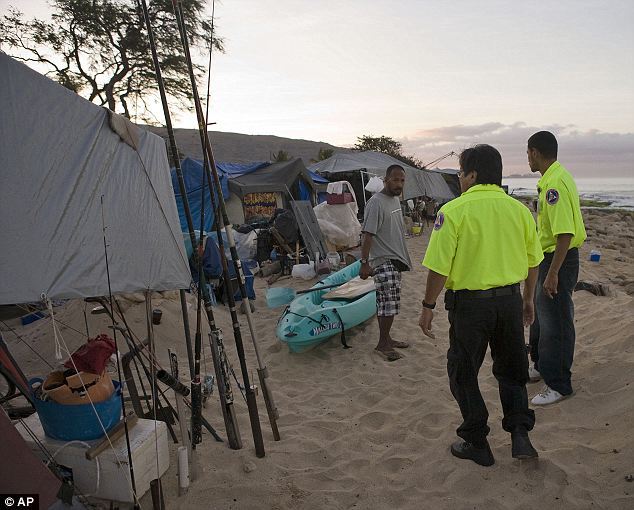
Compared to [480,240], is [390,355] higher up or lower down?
lower down

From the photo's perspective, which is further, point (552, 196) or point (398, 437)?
point (398, 437)

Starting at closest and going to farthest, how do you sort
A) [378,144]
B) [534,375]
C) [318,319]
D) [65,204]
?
1. [65,204]
2. [534,375]
3. [318,319]
4. [378,144]

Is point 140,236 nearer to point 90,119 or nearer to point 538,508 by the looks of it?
point 90,119

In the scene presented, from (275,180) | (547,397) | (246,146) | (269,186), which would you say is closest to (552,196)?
(547,397)

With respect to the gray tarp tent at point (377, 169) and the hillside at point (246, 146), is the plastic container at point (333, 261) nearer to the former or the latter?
the gray tarp tent at point (377, 169)

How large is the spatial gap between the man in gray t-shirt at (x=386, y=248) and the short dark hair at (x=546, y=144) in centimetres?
152

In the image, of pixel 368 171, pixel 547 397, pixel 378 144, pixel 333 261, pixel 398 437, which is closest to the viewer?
pixel 398 437

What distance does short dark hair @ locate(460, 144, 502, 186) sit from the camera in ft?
8.86

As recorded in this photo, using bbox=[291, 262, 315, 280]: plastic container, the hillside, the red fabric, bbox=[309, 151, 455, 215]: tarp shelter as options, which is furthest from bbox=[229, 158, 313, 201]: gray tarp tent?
the hillside

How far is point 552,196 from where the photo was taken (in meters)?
3.29

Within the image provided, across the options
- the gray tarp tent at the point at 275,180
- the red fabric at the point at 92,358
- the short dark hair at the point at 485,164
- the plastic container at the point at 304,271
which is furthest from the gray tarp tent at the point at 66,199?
the gray tarp tent at the point at 275,180

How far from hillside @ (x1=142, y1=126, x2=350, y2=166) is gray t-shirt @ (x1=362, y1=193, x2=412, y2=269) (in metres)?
55.0

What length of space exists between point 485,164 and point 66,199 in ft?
8.03

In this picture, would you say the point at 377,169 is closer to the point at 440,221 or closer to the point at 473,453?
the point at 440,221
